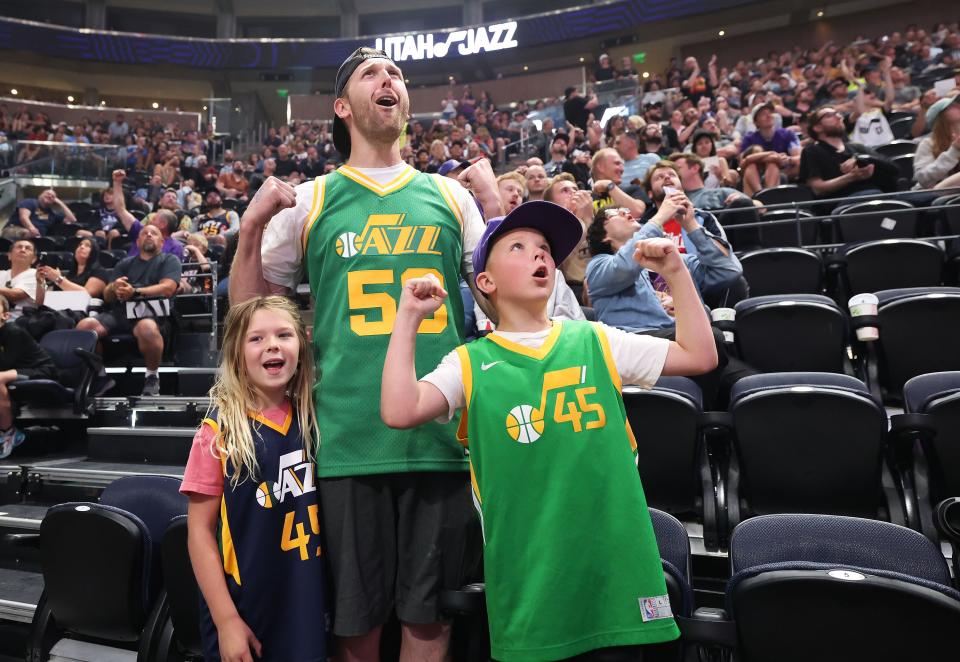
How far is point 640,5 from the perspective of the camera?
1794cm

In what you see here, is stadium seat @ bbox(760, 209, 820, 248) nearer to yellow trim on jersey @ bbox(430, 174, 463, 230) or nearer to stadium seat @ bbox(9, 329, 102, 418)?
yellow trim on jersey @ bbox(430, 174, 463, 230)

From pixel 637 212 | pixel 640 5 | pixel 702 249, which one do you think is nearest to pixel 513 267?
pixel 702 249

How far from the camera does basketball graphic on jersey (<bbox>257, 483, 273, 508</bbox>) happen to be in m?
1.60

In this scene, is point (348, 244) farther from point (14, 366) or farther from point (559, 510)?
point (14, 366)

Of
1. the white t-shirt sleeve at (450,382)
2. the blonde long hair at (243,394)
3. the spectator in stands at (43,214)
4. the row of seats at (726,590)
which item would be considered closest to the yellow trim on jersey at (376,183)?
the blonde long hair at (243,394)

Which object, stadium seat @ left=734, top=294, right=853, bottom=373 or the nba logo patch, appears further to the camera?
stadium seat @ left=734, top=294, right=853, bottom=373

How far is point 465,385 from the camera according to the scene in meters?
1.48

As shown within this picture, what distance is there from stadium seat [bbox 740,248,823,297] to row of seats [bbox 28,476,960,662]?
296 cm

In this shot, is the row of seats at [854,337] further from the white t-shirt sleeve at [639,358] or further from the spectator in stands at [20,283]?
the spectator in stands at [20,283]

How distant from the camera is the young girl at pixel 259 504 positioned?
60.4 inches

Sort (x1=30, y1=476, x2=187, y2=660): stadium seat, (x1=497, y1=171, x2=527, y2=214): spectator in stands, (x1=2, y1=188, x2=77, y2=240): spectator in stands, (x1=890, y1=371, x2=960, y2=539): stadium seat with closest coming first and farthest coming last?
(x1=890, y1=371, x2=960, y2=539): stadium seat → (x1=30, y1=476, x2=187, y2=660): stadium seat → (x1=497, y1=171, x2=527, y2=214): spectator in stands → (x1=2, y1=188, x2=77, y2=240): spectator in stands

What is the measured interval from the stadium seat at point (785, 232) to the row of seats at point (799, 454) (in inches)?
125

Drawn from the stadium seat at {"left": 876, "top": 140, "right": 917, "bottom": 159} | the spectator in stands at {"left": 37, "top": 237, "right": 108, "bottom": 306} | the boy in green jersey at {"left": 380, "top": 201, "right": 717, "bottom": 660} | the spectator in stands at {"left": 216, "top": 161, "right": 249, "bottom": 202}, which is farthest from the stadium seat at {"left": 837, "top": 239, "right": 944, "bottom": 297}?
the spectator in stands at {"left": 216, "top": 161, "right": 249, "bottom": 202}

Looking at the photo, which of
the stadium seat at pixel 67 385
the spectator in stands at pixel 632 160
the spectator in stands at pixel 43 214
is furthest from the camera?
the spectator in stands at pixel 43 214
